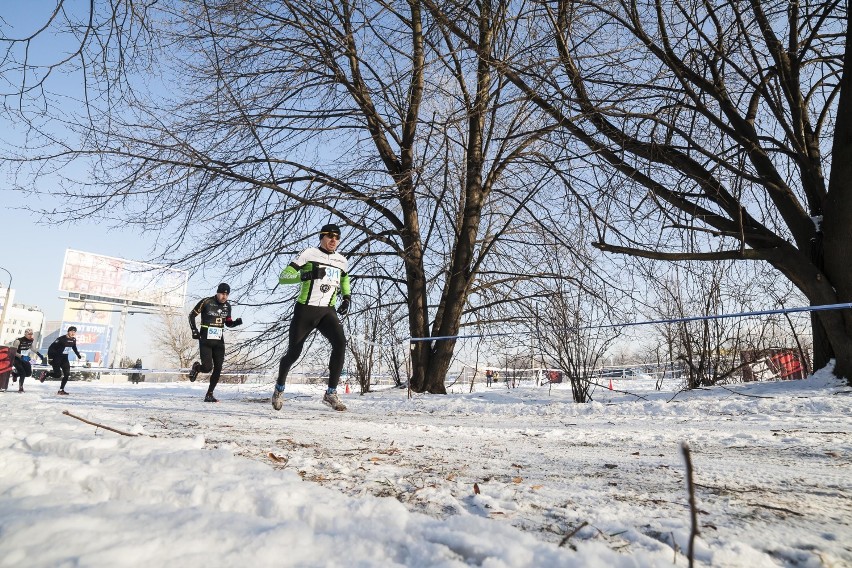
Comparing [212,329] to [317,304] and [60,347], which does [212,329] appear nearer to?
[317,304]

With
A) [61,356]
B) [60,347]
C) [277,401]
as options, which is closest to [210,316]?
[277,401]

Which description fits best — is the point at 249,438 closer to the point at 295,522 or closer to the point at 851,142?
the point at 295,522

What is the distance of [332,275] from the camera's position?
5680 mm

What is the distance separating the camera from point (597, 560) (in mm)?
976

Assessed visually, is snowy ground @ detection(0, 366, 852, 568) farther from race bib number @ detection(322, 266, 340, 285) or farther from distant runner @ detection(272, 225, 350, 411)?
race bib number @ detection(322, 266, 340, 285)

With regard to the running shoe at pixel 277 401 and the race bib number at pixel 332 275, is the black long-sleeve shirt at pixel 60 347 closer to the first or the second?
the running shoe at pixel 277 401

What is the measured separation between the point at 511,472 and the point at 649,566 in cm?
114

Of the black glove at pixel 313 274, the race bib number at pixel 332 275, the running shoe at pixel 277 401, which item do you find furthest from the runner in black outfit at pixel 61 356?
the race bib number at pixel 332 275

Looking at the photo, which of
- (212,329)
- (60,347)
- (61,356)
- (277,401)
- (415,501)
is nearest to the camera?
(415,501)

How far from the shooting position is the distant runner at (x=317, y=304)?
546 centimetres

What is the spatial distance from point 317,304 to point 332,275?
0.39 metres

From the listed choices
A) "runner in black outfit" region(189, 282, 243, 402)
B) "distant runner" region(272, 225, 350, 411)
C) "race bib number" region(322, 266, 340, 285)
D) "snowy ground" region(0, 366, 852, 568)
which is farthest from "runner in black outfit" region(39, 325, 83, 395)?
"snowy ground" region(0, 366, 852, 568)

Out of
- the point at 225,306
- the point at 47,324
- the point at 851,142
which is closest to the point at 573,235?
the point at 851,142

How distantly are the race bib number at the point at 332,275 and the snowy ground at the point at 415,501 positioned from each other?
272cm
